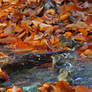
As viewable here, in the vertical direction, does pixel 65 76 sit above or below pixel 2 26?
below

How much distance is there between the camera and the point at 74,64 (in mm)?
1647

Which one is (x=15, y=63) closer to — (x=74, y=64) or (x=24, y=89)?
(x=24, y=89)

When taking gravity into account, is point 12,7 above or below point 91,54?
above

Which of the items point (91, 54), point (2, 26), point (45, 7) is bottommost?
point (91, 54)

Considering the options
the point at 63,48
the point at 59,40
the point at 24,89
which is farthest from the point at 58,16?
the point at 24,89

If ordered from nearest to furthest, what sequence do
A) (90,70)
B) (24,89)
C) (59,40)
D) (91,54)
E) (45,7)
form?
(24,89)
(90,70)
(91,54)
(59,40)
(45,7)

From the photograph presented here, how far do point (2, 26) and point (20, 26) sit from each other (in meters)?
0.27

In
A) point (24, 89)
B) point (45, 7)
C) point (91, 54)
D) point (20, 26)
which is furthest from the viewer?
point (45, 7)

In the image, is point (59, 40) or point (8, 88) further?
point (59, 40)

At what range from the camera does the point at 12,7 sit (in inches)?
98.7

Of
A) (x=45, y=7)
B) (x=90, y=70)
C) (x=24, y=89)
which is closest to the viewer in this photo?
(x=24, y=89)

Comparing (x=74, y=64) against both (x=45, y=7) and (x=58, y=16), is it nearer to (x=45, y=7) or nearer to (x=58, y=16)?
(x=58, y=16)

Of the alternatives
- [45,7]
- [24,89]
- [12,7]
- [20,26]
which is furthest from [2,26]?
[24,89]

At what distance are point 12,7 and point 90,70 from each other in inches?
63.5
